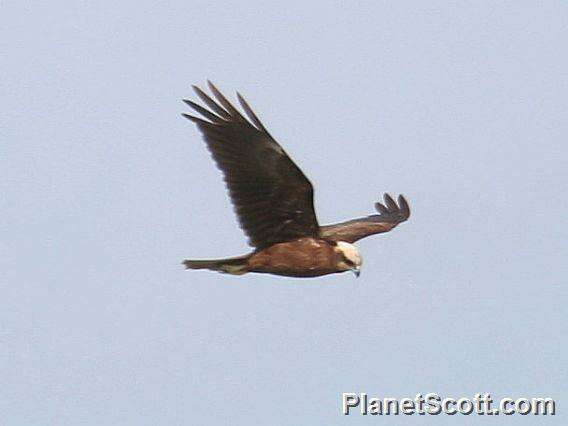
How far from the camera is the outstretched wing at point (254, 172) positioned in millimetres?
18828

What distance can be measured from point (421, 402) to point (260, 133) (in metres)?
3.86

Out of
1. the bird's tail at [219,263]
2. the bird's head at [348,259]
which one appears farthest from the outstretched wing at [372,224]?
the bird's tail at [219,263]

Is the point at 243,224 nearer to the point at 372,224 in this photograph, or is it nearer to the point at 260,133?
the point at 260,133

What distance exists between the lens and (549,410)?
2103 centimetres

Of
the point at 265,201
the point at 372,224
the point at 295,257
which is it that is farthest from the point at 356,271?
the point at 372,224

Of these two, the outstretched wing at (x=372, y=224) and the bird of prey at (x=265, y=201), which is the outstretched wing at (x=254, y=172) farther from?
the outstretched wing at (x=372, y=224)

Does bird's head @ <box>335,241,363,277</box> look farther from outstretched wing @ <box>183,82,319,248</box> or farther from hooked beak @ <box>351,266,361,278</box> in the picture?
outstretched wing @ <box>183,82,319,248</box>

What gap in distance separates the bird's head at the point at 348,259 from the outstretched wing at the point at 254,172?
449 millimetres

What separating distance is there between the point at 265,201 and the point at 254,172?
392 mm

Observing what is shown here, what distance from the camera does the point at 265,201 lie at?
19.2m

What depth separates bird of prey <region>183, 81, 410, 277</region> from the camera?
18.8 m

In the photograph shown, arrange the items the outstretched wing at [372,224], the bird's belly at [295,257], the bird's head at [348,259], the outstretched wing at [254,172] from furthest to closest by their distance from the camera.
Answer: the outstretched wing at [372,224]
the bird's head at [348,259]
the bird's belly at [295,257]
the outstretched wing at [254,172]

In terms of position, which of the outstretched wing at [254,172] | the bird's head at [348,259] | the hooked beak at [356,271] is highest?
the outstretched wing at [254,172]

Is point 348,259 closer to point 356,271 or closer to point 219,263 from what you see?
point 356,271
